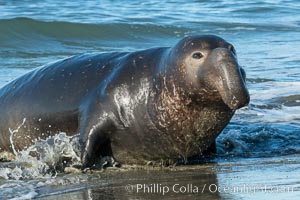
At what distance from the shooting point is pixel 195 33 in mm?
19609

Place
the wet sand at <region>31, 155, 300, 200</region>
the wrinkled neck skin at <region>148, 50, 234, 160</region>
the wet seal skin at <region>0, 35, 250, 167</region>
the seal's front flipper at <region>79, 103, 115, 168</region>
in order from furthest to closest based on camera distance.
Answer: the seal's front flipper at <region>79, 103, 115, 168</region>, the wrinkled neck skin at <region>148, 50, 234, 160</region>, the wet seal skin at <region>0, 35, 250, 167</region>, the wet sand at <region>31, 155, 300, 200</region>

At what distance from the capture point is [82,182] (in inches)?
274

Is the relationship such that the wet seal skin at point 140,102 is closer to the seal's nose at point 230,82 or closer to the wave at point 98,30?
the seal's nose at point 230,82

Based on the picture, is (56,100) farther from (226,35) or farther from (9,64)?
(226,35)

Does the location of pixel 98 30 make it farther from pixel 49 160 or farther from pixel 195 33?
pixel 49 160

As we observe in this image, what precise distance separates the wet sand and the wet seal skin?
0.71ft

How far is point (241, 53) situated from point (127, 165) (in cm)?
876

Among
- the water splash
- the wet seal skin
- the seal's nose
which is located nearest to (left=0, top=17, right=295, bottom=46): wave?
the wet seal skin

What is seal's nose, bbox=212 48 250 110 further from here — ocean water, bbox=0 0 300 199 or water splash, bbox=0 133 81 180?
water splash, bbox=0 133 81 180

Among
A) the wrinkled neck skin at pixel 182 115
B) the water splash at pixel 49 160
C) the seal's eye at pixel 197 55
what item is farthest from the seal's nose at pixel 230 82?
the water splash at pixel 49 160

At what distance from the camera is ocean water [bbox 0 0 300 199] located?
22.7 ft

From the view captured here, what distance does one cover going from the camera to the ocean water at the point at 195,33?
6.93 m

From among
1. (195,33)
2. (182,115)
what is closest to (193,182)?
(182,115)

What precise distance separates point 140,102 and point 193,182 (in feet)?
2.96
